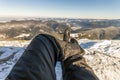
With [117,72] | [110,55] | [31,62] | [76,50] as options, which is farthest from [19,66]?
[110,55]

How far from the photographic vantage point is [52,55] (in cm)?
117

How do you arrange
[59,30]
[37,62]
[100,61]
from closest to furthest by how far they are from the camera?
1. [37,62]
2. [100,61]
3. [59,30]

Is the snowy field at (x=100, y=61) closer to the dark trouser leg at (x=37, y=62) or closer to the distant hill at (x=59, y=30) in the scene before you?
the dark trouser leg at (x=37, y=62)

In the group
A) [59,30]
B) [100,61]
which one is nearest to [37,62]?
[100,61]

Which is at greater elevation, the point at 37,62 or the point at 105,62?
the point at 37,62

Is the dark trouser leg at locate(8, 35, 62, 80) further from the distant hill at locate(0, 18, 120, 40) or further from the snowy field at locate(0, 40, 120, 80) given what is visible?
the distant hill at locate(0, 18, 120, 40)

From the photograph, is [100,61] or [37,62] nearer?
[37,62]

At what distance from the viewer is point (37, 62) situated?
95 centimetres

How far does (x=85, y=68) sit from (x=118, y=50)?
498 inches

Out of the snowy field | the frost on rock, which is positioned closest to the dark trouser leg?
the snowy field

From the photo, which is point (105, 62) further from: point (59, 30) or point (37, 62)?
point (59, 30)

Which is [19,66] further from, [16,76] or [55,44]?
[55,44]

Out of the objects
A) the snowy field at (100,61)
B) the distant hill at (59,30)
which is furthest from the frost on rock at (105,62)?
the distant hill at (59,30)

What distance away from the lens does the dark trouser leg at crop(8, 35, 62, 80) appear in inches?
33.3
